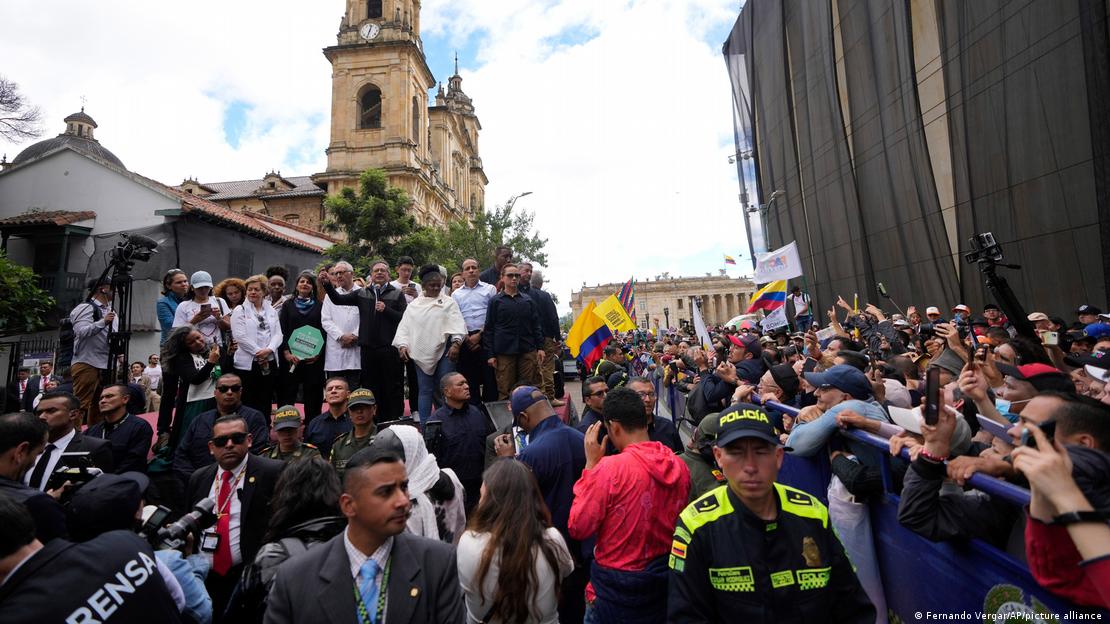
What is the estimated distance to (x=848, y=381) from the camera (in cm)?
358

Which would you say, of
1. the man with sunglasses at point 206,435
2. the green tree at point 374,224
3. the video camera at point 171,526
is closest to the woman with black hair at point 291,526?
the video camera at point 171,526

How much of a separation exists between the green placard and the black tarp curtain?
12.1m

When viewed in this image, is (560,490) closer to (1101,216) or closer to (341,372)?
(341,372)

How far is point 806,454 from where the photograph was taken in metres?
3.52

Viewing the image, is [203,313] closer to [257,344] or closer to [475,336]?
[257,344]

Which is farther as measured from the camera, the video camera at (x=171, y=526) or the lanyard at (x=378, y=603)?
the video camera at (x=171, y=526)

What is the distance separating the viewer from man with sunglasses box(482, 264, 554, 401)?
21.9 feet

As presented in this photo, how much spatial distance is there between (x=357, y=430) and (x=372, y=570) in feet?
8.19

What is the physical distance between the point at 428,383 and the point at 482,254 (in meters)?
19.6

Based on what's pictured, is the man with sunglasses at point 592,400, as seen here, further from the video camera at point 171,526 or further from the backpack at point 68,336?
the backpack at point 68,336

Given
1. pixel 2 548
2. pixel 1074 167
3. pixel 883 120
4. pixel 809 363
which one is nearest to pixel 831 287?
pixel 883 120

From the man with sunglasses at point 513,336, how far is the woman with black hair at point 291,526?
3571mm

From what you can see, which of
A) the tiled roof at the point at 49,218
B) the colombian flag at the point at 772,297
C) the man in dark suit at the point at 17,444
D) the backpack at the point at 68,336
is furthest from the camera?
the tiled roof at the point at 49,218

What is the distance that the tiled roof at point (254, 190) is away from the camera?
44.1m
